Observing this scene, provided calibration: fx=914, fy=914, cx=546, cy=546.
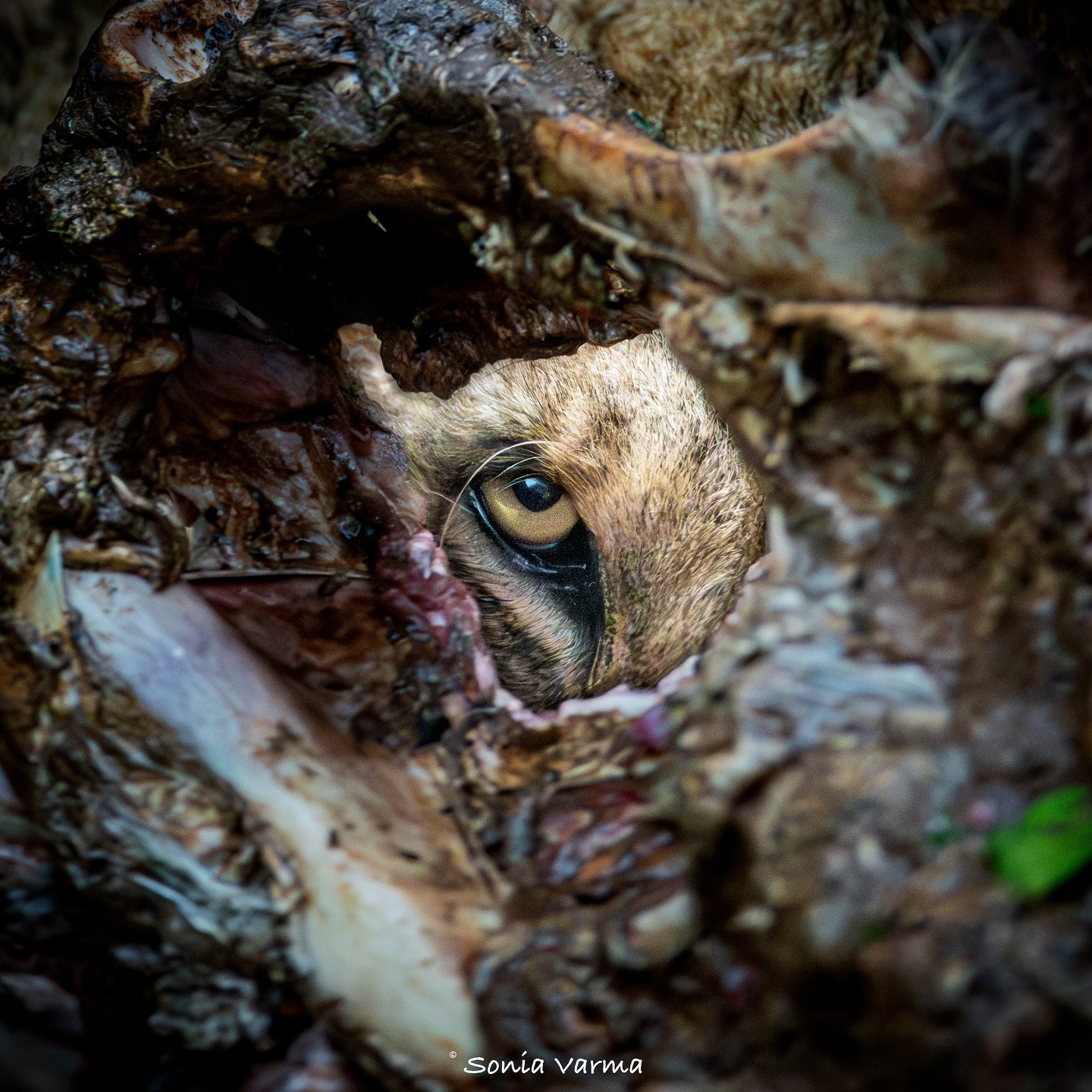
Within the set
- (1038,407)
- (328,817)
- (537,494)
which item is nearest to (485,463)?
(537,494)

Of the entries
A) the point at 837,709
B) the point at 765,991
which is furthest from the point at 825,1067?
the point at 837,709

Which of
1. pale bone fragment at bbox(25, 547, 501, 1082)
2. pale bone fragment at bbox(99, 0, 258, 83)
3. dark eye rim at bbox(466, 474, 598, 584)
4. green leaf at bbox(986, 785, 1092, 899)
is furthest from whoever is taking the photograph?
dark eye rim at bbox(466, 474, 598, 584)

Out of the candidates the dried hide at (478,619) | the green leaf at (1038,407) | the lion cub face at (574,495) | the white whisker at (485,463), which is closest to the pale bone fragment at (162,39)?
the dried hide at (478,619)

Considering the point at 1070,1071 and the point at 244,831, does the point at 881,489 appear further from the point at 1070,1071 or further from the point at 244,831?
the point at 244,831

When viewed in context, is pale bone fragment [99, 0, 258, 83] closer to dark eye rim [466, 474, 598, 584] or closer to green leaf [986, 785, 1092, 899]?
dark eye rim [466, 474, 598, 584]

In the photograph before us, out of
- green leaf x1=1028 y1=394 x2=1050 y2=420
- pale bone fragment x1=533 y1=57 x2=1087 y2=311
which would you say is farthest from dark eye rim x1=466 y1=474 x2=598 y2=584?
green leaf x1=1028 y1=394 x2=1050 y2=420

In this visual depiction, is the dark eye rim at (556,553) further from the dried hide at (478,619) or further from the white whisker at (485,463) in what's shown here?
the dried hide at (478,619)

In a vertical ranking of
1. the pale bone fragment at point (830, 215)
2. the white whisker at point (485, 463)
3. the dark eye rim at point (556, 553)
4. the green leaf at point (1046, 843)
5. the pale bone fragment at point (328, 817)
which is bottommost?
the green leaf at point (1046, 843)
